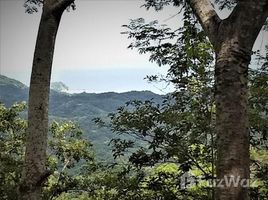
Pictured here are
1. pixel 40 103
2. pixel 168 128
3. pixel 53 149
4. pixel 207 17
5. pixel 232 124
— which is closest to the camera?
pixel 232 124

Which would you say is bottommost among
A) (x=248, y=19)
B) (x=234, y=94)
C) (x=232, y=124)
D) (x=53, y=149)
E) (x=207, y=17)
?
(x=53, y=149)

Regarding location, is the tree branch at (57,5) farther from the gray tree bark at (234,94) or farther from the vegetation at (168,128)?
the gray tree bark at (234,94)

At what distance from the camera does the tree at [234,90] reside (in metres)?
2.04

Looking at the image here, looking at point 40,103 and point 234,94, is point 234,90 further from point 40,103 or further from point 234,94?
point 40,103

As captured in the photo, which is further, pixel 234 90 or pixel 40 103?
pixel 40 103

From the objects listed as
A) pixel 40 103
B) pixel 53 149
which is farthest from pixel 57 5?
pixel 53 149

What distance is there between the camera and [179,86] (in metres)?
4.91

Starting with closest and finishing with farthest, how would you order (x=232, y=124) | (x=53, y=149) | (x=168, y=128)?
(x=232, y=124)
(x=168, y=128)
(x=53, y=149)

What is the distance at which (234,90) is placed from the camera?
211cm

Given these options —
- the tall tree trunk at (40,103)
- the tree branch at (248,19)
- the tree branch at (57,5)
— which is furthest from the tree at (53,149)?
the tree branch at (248,19)

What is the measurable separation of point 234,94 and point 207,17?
633 millimetres

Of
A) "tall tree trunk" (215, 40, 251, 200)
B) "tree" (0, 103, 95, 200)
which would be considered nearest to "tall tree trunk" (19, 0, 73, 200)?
"tall tree trunk" (215, 40, 251, 200)

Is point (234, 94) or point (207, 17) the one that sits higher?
point (207, 17)

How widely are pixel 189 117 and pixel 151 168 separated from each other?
3.43 feet
